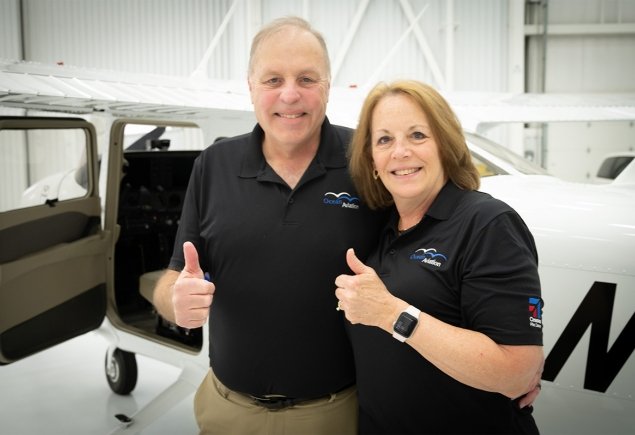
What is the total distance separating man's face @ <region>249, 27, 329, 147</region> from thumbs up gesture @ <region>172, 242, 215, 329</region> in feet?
1.69

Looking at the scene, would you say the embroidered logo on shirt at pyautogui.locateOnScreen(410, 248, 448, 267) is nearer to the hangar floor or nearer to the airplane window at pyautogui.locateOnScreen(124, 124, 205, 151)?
the hangar floor

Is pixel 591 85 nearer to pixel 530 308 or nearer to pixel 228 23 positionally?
pixel 228 23

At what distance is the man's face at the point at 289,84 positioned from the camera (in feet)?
6.48

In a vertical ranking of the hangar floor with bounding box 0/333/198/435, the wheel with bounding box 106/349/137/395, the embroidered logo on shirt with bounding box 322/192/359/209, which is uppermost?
the embroidered logo on shirt with bounding box 322/192/359/209

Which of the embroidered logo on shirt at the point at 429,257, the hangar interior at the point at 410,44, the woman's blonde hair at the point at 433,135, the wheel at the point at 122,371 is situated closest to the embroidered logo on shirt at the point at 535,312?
the embroidered logo on shirt at the point at 429,257

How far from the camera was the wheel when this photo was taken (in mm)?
4723

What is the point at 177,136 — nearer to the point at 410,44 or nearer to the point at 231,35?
the point at 231,35

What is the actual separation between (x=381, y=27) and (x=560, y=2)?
3.98m

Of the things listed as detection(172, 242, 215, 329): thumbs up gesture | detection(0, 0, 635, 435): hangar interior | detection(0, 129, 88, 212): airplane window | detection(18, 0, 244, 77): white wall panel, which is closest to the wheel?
detection(172, 242, 215, 329): thumbs up gesture

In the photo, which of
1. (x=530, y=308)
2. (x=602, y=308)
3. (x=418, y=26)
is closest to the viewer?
(x=530, y=308)

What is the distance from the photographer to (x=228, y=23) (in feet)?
43.6

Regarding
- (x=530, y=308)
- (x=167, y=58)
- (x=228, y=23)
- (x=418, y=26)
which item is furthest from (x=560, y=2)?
(x=530, y=308)

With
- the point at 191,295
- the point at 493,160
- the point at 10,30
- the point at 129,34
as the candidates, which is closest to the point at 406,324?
the point at 191,295

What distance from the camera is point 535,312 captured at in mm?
1546
